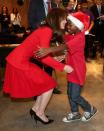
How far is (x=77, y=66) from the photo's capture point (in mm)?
3912

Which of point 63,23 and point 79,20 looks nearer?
point 63,23

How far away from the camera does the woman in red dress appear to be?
3658 mm

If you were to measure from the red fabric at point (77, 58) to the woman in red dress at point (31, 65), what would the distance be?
0.57ft

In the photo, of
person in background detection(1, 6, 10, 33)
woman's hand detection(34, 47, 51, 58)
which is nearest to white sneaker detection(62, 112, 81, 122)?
woman's hand detection(34, 47, 51, 58)

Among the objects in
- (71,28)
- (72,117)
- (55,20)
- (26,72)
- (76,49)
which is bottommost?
(72,117)

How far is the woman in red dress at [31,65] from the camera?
12.0ft

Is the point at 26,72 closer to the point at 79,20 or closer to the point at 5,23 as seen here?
the point at 79,20

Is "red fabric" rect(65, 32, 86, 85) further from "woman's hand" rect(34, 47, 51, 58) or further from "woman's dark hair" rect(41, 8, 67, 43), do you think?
"woman's hand" rect(34, 47, 51, 58)

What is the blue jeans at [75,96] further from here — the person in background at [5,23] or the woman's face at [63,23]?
the person in background at [5,23]

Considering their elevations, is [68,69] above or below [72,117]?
above

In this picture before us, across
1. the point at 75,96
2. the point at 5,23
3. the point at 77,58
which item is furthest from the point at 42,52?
the point at 5,23

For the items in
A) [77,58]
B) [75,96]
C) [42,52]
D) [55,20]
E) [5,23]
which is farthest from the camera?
[5,23]

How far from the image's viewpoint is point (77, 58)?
390 cm

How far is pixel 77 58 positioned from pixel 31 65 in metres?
0.54
